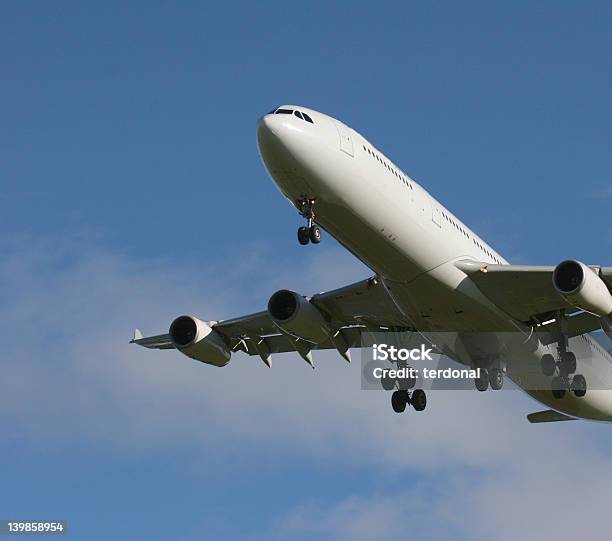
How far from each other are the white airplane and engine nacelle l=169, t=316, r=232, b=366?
3 cm

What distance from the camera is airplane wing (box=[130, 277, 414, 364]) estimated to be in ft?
114

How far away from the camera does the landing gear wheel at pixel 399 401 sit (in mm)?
37875

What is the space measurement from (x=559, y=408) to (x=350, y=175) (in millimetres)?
14592

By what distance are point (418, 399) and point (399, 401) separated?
64 centimetres

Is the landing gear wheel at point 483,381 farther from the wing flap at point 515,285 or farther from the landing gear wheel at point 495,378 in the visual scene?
the wing flap at point 515,285

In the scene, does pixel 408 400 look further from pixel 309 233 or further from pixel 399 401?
pixel 309 233

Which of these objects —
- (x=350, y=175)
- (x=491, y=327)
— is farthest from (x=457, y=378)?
(x=350, y=175)

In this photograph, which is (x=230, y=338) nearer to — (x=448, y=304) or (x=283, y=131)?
(x=448, y=304)

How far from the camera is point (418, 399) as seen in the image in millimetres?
37844

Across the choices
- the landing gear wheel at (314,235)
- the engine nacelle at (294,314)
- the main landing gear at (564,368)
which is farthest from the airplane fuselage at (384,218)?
the engine nacelle at (294,314)

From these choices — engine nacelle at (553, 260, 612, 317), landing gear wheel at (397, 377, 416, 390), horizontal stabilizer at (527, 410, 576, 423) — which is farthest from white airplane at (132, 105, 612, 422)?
horizontal stabilizer at (527, 410, 576, 423)

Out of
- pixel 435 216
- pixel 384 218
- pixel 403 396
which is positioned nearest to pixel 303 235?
pixel 384 218

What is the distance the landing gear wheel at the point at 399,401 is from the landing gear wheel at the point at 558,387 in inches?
191

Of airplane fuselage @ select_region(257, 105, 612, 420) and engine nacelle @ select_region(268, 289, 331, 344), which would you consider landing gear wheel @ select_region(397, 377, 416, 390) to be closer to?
engine nacelle @ select_region(268, 289, 331, 344)
